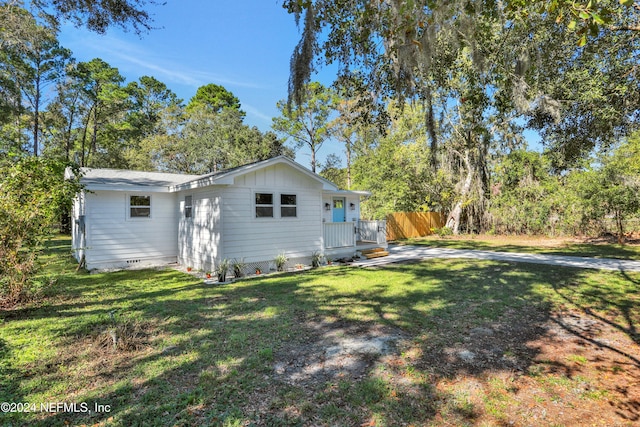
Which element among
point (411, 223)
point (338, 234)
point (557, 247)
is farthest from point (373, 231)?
point (557, 247)

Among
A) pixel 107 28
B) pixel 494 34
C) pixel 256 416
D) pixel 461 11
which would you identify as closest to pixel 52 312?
pixel 256 416

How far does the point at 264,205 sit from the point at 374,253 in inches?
192

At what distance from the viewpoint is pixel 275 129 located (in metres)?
27.8

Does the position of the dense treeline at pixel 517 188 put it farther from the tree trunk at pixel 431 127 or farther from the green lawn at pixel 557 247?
the tree trunk at pixel 431 127

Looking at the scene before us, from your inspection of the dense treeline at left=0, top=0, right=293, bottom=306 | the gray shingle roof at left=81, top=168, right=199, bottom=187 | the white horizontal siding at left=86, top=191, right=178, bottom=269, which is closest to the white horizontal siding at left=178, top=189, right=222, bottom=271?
the white horizontal siding at left=86, top=191, right=178, bottom=269

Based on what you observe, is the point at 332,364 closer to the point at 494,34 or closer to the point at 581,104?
the point at 494,34

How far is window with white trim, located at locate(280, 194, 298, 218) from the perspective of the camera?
9.32 meters

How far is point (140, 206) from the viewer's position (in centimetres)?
992

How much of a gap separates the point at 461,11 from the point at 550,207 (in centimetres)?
1507

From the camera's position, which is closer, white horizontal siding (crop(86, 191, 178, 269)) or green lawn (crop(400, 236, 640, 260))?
white horizontal siding (crop(86, 191, 178, 269))

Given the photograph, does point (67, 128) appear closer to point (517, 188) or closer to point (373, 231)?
point (373, 231)

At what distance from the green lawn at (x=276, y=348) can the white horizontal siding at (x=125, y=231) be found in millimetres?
2284

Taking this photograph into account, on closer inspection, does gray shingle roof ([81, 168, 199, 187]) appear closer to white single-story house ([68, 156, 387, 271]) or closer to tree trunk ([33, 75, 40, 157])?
white single-story house ([68, 156, 387, 271])

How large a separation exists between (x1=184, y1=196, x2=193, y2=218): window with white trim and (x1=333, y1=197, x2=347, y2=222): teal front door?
5692 millimetres
